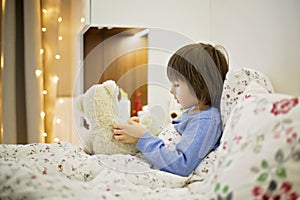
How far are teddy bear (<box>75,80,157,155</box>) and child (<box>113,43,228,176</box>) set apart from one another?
1.3 inches

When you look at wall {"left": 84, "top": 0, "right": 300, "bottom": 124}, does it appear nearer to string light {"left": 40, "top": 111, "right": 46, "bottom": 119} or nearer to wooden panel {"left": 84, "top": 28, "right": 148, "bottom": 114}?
wooden panel {"left": 84, "top": 28, "right": 148, "bottom": 114}

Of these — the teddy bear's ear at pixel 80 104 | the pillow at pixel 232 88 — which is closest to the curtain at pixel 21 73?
the teddy bear's ear at pixel 80 104

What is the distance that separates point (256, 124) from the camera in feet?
2.40

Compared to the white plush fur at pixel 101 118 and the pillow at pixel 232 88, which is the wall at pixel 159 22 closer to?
the white plush fur at pixel 101 118

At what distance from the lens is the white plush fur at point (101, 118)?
141 cm

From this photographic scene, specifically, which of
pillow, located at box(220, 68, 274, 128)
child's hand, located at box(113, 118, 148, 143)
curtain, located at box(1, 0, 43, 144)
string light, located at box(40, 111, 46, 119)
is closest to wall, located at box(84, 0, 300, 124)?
pillow, located at box(220, 68, 274, 128)

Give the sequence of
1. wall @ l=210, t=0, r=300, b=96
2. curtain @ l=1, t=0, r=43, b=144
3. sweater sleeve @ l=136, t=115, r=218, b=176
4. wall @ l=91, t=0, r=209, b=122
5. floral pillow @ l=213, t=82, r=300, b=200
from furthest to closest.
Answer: curtain @ l=1, t=0, r=43, b=144, wall @ l=91, t=0, r=209, b=122, wall @ l=210, t=0, r=300, b=96, sweater sleeve @ l=136, t=115, r=218, b=176, floral pillow @ l=213, t=82, r=300, b=200

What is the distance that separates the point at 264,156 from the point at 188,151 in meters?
0.57

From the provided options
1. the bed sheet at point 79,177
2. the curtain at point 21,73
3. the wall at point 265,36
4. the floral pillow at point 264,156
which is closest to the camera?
the floral pillow at point 264,156

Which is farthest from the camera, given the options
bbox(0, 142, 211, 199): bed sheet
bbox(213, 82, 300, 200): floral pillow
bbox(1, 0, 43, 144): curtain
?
bbox(1, 0, 43, 144): curtain

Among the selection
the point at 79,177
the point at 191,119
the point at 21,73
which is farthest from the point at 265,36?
the point at 21,73

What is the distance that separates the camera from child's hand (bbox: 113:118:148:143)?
136cm

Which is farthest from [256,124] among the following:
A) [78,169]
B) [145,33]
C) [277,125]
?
[145,33]

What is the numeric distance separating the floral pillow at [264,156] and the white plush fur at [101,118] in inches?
27.2
